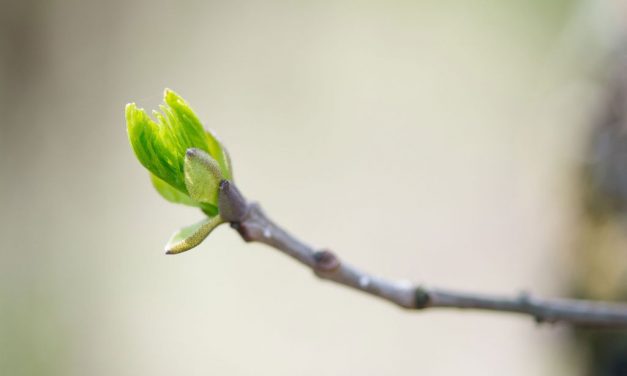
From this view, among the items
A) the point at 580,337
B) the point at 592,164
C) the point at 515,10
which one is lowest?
the point at 580,337

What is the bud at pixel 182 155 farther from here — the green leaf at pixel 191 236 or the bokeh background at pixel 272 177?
the bokeh background at pixel 272 177

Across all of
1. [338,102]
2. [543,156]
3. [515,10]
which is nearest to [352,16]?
[338,102]

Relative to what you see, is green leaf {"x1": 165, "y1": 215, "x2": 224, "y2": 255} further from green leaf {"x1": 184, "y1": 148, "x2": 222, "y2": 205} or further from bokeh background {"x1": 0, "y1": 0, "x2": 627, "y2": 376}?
bokeh background {"x1": 0, "y1": 0, "x2": 627, "y2": 376}

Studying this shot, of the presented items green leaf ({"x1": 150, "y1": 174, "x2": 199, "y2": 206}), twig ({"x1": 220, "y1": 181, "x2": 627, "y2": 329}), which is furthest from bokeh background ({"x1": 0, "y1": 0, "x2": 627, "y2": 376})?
green leaf ({"x1": 150, "y1": 174, "x2": 199, "y2": 206})

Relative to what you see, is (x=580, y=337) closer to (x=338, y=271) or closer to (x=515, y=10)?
(x=338, y=271)

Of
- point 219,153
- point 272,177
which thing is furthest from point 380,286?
point 272,177
